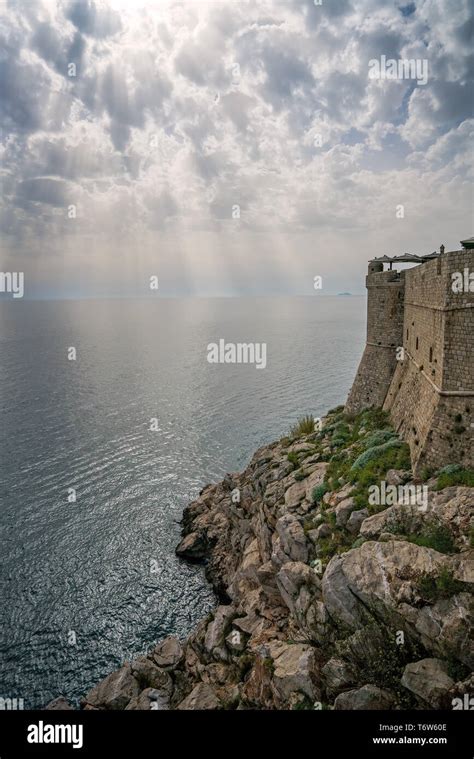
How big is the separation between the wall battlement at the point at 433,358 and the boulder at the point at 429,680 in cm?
804

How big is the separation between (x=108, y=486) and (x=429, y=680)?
3607 centimetres

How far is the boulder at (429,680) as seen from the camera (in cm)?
1323

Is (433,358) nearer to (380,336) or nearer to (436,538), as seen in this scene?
(436,538)

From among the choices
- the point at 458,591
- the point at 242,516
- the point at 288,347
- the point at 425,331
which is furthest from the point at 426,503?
the point at 288,347

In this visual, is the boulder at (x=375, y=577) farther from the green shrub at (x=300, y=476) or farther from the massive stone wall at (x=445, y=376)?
the green shrub at (x=300, y=476)

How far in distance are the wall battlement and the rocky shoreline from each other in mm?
1163

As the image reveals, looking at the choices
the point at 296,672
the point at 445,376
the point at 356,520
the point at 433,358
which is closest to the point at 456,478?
the point at 445,376

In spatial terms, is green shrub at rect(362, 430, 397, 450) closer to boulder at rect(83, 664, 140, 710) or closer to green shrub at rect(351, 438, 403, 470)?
green shrub at rect(351, 438, 403, 470)

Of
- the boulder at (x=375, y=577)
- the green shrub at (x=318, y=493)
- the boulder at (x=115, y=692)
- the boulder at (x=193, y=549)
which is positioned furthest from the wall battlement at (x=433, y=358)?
the boulder at (x=193, y=549)

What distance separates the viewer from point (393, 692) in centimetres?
Answer: 1435

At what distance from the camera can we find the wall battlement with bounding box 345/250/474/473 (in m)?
18.0

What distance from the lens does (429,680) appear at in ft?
44.3

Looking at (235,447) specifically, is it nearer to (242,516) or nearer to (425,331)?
(242,516)
